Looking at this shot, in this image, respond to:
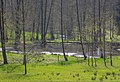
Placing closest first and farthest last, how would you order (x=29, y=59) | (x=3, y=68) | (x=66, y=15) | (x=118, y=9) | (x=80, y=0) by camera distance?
(x=3, y=68) → (x=29, y=59) → (x=118, y=9) → (x=66, y=15) → (x=80, y=0)

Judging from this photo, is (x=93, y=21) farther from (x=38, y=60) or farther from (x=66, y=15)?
(x=66, y=15)

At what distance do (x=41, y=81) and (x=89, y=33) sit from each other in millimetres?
17345

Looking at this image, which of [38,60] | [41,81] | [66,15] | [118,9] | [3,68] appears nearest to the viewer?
[41,81]

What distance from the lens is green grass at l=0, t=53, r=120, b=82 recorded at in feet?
77.6

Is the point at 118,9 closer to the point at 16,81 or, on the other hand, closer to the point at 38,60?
the point at 38,60

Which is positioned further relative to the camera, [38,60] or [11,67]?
[38,60]

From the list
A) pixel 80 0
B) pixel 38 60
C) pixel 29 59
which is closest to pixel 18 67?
pixel 29 59

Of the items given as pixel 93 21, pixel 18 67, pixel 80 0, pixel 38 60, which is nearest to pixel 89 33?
pixel 93 21

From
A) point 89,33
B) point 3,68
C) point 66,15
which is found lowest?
point 3,68

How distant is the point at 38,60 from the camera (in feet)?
125

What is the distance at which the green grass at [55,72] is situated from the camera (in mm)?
23641

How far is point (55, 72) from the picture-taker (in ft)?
91.6

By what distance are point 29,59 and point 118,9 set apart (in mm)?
53598

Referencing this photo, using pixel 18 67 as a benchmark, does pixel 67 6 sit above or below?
above
